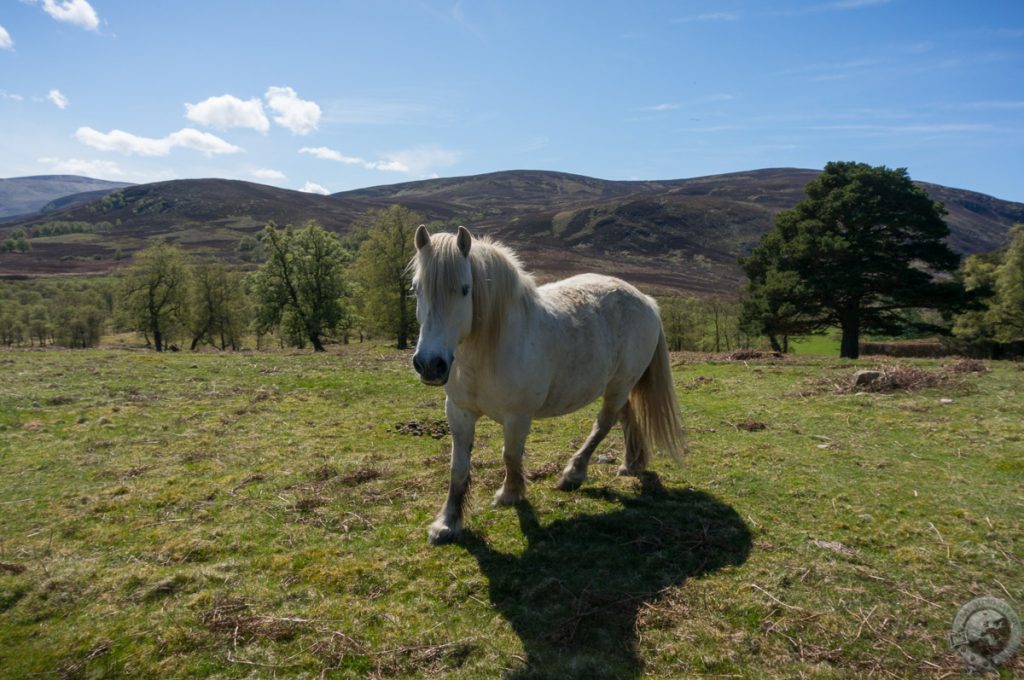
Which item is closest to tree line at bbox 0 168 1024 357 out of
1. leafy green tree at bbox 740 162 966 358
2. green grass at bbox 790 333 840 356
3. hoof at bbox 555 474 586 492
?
leafy green tree at bbox 740 162 966 358

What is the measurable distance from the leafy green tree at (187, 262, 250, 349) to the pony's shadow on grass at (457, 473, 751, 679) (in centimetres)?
4568

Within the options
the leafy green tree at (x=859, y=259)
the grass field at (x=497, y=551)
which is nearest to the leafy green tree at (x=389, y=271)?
the leafy green tree at (x=859, y=259)

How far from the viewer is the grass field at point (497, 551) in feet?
11.4

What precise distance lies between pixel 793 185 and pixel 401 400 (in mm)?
209968

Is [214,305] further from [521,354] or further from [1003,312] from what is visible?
[1003,312]

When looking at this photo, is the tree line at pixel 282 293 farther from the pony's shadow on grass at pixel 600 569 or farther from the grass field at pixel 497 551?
the pony's shadow on grass at pixel 600 569

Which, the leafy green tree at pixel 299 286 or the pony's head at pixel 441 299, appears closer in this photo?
the pony's head at pixel 441 299

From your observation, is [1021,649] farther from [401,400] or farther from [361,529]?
[401,400]

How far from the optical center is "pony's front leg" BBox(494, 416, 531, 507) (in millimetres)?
5133

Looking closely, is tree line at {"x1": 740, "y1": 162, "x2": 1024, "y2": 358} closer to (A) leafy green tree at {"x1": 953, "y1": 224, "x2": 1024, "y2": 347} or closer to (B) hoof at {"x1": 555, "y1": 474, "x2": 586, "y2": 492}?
(A) leafy green tree at {"x1": 953, "y1": 224, "x2": 1024, "y2": 347}

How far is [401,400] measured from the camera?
11086mm

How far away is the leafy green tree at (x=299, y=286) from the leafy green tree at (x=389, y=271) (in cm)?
316

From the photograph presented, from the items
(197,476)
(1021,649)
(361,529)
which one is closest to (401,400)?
(197,476)

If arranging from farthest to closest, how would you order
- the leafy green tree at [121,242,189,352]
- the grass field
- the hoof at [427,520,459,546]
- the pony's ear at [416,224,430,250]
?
the leafy green tree at [121,242,189,352]
the hoof at [427,520,459,546]
the pony's ear at [416,224,430,250]
the grass field
